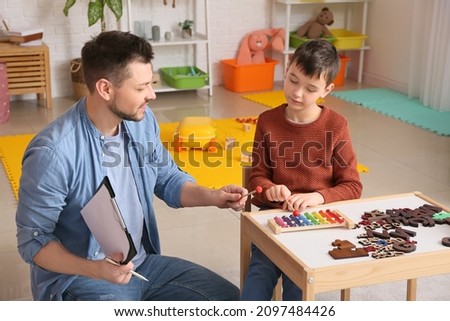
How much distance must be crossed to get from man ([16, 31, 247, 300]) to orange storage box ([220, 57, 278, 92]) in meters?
3.45

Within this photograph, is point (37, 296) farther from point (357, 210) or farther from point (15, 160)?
point (15, 160)

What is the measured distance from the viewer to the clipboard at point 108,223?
1454 millimetres

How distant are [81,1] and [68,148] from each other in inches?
140

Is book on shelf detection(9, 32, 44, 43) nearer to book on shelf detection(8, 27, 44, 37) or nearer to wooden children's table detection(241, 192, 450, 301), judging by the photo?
book on shelf detection(8, 27, 44, 37)

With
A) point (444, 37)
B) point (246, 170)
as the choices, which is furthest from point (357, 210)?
point (444, 37)

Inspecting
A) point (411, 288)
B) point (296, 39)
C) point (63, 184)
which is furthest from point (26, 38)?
point (411, 288)

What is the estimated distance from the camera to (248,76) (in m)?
5.40

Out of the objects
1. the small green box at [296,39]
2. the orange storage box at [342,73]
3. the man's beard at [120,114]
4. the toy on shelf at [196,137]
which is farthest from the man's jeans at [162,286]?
the orange storage box at [342,73]

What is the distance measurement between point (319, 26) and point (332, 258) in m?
4.22

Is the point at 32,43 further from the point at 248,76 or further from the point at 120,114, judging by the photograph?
the point at 120,114

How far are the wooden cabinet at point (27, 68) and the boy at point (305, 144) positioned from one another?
2946 mm

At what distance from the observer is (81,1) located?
5.00 meters

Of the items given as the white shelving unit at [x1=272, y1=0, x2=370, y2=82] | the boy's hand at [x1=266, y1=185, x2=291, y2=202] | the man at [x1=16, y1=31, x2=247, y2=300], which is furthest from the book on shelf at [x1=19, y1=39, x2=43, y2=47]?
the boy's hand at [x1=266, y1=185, x2=291, y2=202]

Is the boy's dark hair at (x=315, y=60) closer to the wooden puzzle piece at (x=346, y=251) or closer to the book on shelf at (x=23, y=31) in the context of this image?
the wooden puzzle piece at (x=346, y=251)
